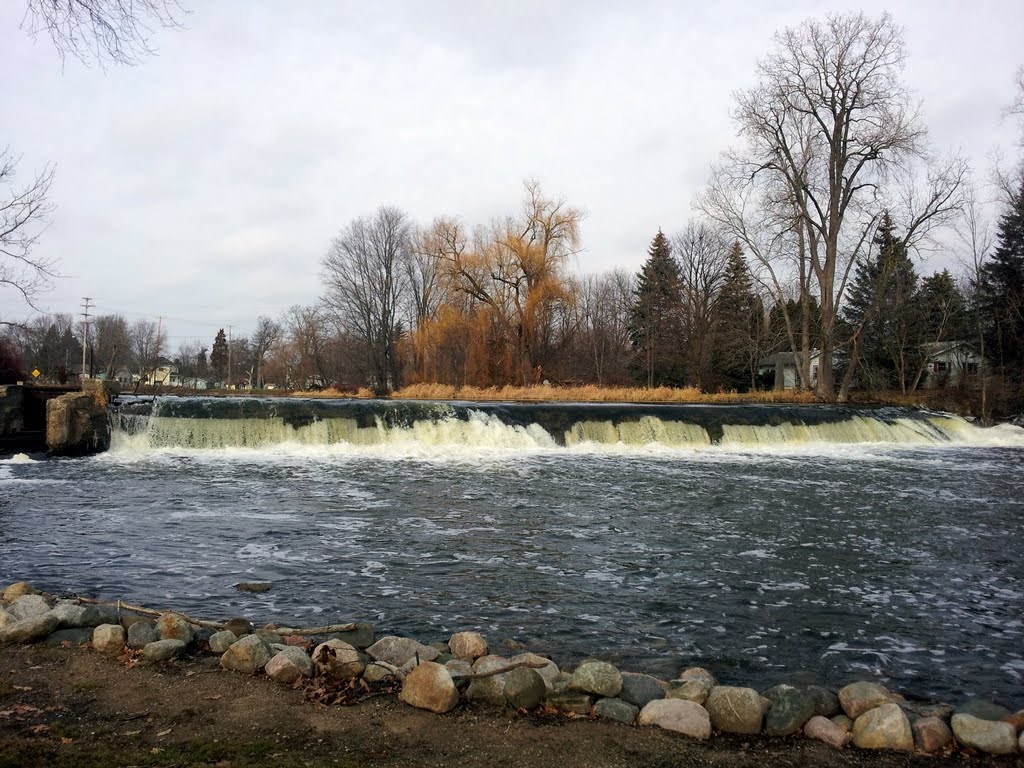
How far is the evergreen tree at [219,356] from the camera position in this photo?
103181 millimetres

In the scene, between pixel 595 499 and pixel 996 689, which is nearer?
pixel 996 689

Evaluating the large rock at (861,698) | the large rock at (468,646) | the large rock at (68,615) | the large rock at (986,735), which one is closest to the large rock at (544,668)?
the large rock at (468,646)

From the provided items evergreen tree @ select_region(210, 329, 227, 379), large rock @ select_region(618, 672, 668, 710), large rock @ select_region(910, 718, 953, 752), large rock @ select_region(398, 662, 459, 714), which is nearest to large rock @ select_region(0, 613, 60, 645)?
large rock @ select_region(398, 662, 459, 714)

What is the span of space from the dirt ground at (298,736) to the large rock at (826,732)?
0.07m

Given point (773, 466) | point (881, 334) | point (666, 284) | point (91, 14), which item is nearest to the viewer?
point (91, 14)

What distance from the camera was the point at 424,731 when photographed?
336 cm

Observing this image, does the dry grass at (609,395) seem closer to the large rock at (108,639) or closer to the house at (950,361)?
the house at (950,361)

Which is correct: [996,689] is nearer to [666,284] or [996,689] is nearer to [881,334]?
[881,334]

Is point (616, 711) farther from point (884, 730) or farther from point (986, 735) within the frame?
point (986, 735)

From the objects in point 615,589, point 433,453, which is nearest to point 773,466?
point 433,453

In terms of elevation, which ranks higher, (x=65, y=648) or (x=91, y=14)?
(x=91, y=14)

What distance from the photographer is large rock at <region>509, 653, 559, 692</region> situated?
3939mm

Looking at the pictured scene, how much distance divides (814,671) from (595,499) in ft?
21.5

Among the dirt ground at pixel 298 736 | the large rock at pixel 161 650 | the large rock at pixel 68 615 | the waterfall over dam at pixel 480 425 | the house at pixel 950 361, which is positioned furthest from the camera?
the house at pixel 950 361
